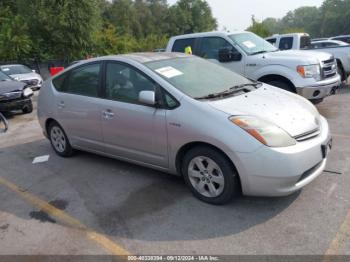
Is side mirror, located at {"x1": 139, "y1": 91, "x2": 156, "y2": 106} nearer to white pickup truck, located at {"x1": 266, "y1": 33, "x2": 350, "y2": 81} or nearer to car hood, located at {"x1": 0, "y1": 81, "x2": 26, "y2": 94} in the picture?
car hood, located at {"x1": 0, "y1": 81, "x2": 26, "y2": 94}

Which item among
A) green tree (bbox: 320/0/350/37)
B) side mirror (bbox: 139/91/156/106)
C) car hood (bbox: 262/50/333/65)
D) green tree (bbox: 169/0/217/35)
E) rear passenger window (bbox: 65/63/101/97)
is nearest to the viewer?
side mirror (bbox: 139/91/156/106)

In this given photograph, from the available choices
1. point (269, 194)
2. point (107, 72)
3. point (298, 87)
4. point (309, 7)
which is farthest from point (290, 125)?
point (309, 7)

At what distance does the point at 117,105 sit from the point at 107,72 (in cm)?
57

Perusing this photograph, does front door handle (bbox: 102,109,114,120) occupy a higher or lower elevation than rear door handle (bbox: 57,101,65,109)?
higher

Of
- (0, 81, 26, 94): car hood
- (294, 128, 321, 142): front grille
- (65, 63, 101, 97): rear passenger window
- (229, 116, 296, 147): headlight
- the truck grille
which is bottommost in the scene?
(0, 81, 26, 94): car hood

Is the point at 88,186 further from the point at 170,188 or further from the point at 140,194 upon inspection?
the point at 170,188

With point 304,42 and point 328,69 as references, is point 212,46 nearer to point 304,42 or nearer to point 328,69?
point 328,69


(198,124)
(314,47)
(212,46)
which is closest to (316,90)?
(212,46)

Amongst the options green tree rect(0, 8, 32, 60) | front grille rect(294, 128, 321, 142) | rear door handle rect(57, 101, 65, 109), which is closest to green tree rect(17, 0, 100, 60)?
green tree rect(0, 8, 32, 60)

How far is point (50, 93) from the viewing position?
5949mm

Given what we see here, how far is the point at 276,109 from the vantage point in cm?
391

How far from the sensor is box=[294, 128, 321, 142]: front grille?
3.61m

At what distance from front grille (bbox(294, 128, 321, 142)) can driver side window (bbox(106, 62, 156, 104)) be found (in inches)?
66.9

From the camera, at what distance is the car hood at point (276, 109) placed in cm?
371
